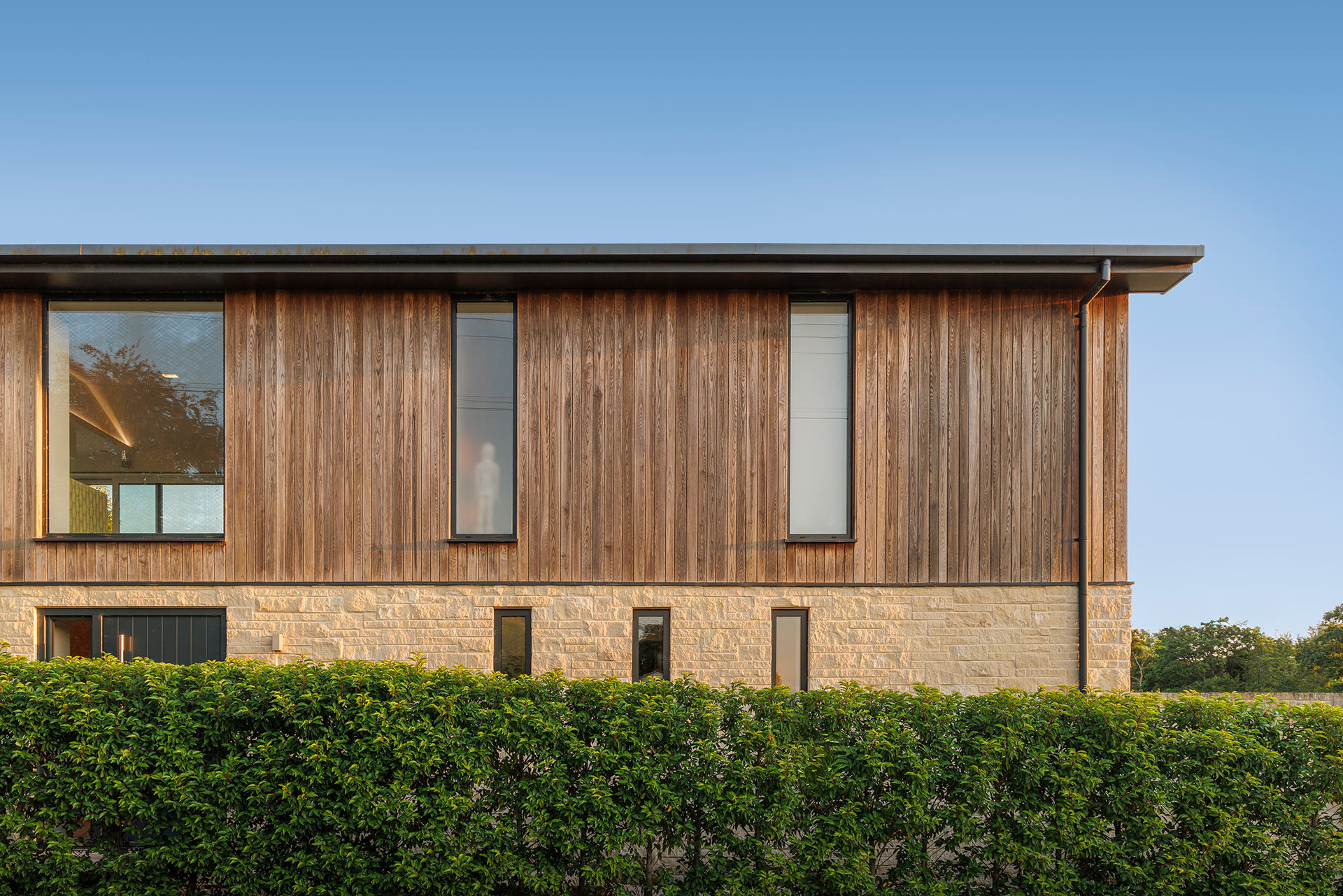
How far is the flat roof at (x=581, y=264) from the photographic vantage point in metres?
6.92

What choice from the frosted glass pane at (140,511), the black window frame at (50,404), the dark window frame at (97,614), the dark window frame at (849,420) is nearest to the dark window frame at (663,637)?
the dark window frame at (849,420)

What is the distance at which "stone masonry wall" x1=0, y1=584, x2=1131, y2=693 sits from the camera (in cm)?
720

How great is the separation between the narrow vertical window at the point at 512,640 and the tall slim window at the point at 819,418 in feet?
10.7

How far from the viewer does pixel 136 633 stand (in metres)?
7.23

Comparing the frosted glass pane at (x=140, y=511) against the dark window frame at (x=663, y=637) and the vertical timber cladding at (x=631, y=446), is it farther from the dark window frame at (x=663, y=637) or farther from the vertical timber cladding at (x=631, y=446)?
the dark window frame at (x=663, y=637)

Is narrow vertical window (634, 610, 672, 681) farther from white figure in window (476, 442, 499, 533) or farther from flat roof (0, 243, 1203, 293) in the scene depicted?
flat roof (0, 243, 1203, 293)

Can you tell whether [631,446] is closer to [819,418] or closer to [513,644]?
[819,418]

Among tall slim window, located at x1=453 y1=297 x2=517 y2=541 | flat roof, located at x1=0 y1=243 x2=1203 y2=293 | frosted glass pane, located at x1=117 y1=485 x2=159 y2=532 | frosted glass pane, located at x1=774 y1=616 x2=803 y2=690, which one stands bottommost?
frosted glass pane, located at x1=774 y1=616 x2=803 y2=690

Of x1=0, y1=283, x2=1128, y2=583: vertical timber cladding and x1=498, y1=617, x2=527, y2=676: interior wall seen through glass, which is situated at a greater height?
x1=0, y1=283, x2=1128, y2=583: vertical timber cladding

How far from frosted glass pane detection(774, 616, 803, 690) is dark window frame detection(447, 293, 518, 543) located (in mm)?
3201

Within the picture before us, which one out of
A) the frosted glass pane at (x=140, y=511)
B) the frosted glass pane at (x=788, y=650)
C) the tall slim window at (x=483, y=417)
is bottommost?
the frosted glass pane at (x=788, y=650)

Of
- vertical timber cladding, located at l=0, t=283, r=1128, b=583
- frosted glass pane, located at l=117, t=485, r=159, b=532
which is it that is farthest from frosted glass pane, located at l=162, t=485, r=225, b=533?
vertical timber cladding, located at l=0, t=283, r=1128, b=583

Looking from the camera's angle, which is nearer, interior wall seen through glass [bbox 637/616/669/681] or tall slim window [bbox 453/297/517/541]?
interior wall seen through glass [bbox 637/616/669/681]

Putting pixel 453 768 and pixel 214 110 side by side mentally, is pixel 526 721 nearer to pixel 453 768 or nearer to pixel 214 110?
→ pixel 453 768
